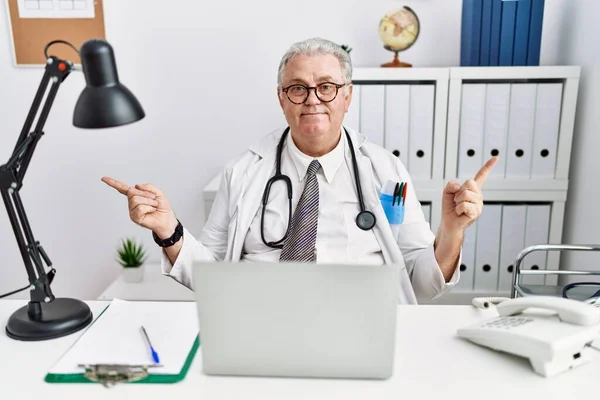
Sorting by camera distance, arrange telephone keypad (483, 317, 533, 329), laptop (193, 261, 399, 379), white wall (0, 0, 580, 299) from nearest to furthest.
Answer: laptop (193, 261, 399, 379) → telephone keypad (483, 317, 533, 329) → white wall (0, 0, 580, 299)

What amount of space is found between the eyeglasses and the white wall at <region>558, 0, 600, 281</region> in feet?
3.77

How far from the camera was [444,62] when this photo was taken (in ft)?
7.66

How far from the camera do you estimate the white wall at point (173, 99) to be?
7.64 feet

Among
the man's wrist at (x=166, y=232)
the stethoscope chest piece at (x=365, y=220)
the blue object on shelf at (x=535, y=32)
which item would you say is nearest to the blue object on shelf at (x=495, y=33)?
the blue object on shelf at (x=535, y=32)

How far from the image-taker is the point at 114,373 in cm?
90

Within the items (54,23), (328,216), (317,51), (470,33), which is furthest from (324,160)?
(54,23)

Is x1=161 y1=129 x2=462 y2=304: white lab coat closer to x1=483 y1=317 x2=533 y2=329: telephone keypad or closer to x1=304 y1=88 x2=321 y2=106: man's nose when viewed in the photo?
x1=304 y1=88 x2=321 y2=106: man's nose

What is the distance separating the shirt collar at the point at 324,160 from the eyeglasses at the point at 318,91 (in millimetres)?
151

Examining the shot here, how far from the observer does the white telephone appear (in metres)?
0.88

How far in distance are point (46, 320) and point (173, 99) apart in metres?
1.55

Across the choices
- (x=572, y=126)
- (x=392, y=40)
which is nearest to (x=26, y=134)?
(x=392, y=40)

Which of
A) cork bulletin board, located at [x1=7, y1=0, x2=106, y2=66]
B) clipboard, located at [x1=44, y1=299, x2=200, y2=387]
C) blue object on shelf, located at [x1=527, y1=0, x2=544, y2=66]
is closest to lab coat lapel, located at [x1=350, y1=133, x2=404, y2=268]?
clipboard, located at [x1=44, y1=299, x2=200, y2=387]

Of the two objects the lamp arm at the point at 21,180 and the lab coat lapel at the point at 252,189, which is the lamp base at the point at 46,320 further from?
the lab coat lapel at the point at 252,189

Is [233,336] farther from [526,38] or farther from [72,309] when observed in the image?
[526,38]
